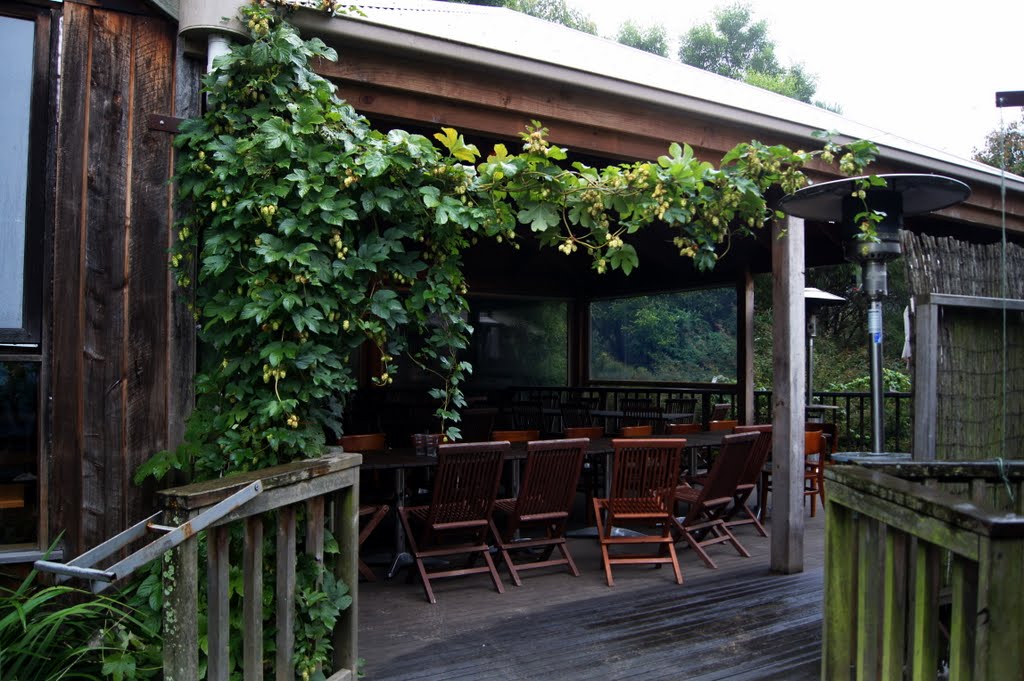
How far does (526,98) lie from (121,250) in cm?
197

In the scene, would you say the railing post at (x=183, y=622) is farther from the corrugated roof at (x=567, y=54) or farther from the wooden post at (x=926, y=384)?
the wooden post at (x=926, y=384)

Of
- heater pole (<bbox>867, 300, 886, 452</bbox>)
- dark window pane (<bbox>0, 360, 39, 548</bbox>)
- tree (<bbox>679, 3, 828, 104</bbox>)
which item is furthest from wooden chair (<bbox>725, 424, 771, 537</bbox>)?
tree (<bbox>679, 3, 828, 104</bbox>)

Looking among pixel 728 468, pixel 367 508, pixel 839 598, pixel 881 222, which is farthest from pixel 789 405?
pixel 367 508

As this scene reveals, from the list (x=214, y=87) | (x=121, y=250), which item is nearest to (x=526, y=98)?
(x=214, y=87)

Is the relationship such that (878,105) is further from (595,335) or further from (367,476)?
(367,476)

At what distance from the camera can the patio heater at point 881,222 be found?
3070 mm

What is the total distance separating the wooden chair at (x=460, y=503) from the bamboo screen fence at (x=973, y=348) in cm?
211

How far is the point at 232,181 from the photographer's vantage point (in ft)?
9.77

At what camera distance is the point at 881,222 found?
125 inches

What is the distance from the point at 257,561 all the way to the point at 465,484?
1967 mm

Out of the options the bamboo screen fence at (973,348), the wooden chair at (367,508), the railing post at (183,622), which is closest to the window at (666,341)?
the wooden chair at (367,508)

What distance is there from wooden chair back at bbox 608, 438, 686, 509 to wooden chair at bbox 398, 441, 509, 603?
27.8 inches

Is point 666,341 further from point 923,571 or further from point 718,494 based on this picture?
point 923,571

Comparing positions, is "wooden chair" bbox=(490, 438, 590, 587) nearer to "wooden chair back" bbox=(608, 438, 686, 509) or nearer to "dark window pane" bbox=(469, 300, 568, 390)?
"wooden chair back" bbox=(608, 438, 686, 509)
